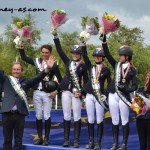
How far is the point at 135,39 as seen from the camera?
40.9 meters

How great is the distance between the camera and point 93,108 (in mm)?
7262

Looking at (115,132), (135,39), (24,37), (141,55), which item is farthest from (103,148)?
(135,39)

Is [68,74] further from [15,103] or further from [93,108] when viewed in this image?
[15,103]

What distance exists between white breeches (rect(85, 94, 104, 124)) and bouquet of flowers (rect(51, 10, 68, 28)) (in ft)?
3.95

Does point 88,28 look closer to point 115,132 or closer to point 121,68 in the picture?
point 121,68

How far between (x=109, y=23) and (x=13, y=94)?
5.68 feet

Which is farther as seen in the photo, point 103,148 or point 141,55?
point 141,55

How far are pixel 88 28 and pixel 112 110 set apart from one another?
50.0 inches

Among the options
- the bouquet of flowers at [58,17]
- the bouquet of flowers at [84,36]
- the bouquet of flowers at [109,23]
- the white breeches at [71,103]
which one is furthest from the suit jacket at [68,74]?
the bouquet of flowers at [109,23]

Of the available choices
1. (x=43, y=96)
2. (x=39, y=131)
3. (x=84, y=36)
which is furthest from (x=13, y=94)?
(x=84, y=36)

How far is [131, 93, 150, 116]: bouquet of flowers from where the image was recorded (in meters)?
6.38

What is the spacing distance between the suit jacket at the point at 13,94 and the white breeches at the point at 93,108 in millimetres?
883

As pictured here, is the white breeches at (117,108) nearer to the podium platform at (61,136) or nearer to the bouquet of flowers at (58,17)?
the podium platform at (61,136)

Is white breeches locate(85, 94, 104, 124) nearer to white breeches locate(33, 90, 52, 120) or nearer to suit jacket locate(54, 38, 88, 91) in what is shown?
suit jacket locate(54, 38, 88, 91)
